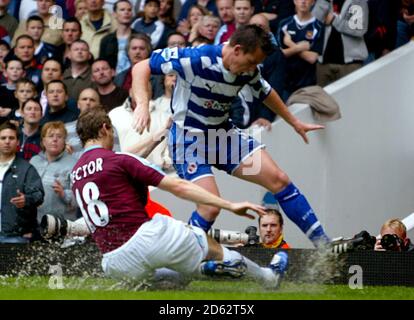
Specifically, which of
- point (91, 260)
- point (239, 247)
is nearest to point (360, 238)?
point (239, 247)

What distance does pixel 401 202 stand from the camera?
1677 centimetres

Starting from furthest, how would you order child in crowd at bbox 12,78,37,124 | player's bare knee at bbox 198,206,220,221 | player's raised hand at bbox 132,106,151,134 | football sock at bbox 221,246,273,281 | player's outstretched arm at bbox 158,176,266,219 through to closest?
child in crowd at bbox 12,78,37,124, player's bare knee at bbox 198,206,220,221, player's raised hand at bbox 132,106,151,134, football sock at bbox 221,246,273,281, player's outstretched arm at bbox 158,176,266,219

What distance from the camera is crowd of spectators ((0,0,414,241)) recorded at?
14.5m

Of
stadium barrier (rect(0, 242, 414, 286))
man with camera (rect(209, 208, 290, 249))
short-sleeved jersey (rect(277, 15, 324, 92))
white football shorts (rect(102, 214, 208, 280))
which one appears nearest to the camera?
white football shorts (rect(102, 214, 208, 280))

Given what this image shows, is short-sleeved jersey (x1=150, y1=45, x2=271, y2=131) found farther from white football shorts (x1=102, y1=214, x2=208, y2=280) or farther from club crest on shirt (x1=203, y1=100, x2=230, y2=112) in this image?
white football shorts (x1=102, y1=214, x2=208, y2=280)

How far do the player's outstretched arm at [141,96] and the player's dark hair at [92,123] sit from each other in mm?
449

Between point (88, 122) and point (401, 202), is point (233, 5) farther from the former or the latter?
point (88, 122)

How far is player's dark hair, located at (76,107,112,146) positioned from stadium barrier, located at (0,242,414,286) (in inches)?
68.0

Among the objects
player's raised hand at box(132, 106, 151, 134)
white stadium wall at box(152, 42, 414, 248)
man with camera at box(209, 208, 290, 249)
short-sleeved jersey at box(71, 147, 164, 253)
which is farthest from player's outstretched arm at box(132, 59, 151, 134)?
white stadium wall at box(152, 42, 414, 248)

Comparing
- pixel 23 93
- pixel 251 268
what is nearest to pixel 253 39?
pixel 251 268

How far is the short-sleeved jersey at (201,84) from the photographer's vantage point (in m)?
11.0

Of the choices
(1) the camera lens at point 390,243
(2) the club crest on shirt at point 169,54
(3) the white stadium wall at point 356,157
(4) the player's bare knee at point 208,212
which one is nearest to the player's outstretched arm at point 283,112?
(2) the club crest on shirt at point 169,54

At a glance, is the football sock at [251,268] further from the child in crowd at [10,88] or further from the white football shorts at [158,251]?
the child in crowd at [10,88]

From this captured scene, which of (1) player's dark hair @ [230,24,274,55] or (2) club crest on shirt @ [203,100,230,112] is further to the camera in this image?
(2) club crest on shirt @ [203,100,230,112]
